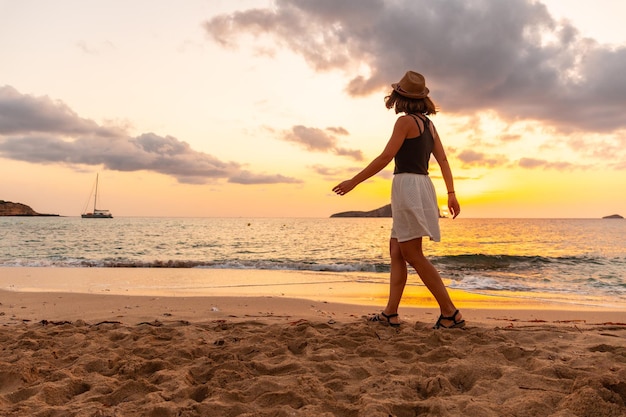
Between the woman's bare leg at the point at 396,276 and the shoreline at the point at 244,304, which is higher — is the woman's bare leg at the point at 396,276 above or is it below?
above

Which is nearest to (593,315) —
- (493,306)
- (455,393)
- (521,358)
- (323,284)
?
(493,306)

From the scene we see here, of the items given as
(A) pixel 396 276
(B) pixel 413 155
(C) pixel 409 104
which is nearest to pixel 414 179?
(B) pixel 413 155

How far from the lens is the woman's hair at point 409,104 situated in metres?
4.29

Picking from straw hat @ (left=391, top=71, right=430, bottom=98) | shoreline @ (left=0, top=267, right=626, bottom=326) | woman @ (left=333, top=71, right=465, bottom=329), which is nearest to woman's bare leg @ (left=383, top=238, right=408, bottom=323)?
woman @ (left=333, top=71, right=465, bottom=329)

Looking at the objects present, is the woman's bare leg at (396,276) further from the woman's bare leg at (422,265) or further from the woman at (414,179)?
the woman's bare leg at (422,265)

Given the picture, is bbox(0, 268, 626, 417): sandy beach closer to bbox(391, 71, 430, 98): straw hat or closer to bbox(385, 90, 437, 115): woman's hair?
bbox(385, 90, 437, 115): woman's hair

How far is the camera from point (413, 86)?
4238 mm

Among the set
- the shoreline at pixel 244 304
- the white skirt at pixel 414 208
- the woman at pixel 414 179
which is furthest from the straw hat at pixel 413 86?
the shoreline at pixel 244 304

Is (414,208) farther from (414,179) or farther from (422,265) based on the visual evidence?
(422,265)

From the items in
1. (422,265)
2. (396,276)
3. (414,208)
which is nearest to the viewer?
(414,208)

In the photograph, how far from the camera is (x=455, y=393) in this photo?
2656mm

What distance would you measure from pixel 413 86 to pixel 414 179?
0.90 metres

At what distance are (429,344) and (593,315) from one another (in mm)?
3854

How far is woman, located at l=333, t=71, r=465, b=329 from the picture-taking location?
161 inches
